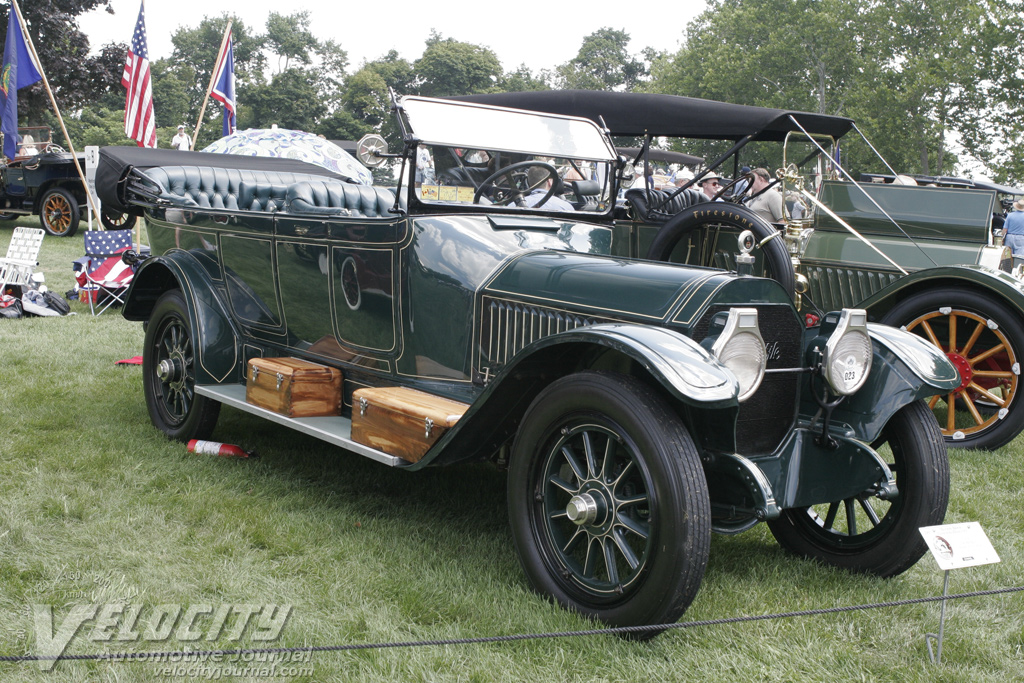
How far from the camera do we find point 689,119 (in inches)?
261

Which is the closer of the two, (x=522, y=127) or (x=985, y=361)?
(x=522, y=127)

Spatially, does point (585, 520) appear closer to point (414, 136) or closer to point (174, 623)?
point (174, 623)

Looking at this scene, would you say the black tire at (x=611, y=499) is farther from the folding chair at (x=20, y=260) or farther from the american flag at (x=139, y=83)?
the american flag at (x=139, y=83)

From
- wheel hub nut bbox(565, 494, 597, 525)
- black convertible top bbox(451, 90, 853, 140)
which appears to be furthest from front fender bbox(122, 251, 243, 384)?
wheel hub nut bbox(565, 494, 597, 525)

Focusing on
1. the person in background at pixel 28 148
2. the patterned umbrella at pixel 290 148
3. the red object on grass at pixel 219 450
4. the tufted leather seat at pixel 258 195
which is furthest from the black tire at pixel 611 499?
the person in background at pixel 28 148

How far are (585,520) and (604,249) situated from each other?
1786 mm

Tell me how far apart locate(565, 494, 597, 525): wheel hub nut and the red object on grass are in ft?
8.06

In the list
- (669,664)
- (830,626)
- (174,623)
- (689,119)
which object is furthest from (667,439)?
(689,119)

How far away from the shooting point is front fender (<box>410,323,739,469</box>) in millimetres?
2432

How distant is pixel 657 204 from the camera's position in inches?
254

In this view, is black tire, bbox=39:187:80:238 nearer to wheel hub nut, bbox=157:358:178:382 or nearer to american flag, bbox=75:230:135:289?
american flag, bbox=75:230:135:289

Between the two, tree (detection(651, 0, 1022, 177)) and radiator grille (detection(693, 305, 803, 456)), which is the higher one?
tree (detection(651, 0, 1022, 177))

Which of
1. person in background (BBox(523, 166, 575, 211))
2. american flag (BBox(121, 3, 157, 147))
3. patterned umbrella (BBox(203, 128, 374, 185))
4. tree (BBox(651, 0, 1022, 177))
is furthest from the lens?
tree (BBox(651, 0, 1022, 177))

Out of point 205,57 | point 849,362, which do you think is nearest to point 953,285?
point 849,362
